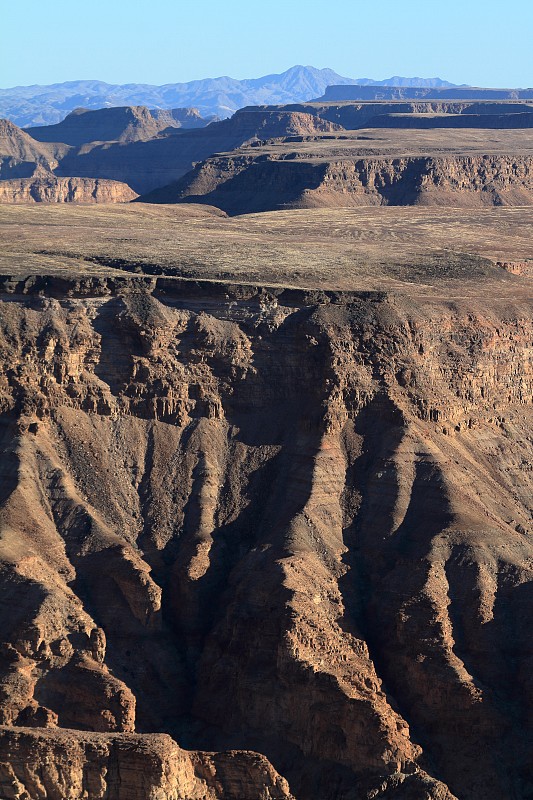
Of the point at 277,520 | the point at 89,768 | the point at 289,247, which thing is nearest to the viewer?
the point at 89,768

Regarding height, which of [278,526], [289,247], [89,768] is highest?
[289,247]

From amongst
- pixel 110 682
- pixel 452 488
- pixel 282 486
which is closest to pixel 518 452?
pixel 452 488

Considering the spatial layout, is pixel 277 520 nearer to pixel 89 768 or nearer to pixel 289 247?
pixel 89 768

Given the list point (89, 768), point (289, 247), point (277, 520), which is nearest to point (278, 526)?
point (277, 520)

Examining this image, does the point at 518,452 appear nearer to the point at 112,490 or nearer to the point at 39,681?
the point at 112,490

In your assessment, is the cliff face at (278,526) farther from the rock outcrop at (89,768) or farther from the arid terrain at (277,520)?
the rock outcrop at (89,768)

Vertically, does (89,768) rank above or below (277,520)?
below
